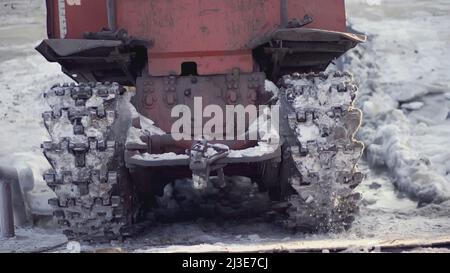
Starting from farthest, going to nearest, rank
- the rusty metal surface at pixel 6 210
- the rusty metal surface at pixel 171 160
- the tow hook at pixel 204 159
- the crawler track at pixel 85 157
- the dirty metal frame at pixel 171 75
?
the rusty metal surface at pixel 6 210, the dirty metal frame at pixel 171 75, the crawler track at pixel 85 157, the rusty metal surface at pixel 171 160, the tow hook at pixel 204 159

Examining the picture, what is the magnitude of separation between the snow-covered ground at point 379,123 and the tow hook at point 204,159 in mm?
451

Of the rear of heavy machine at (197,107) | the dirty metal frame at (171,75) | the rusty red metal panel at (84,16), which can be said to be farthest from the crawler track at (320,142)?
the rusty red metal panel at (84,16)

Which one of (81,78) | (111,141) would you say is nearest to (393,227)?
(111,141)

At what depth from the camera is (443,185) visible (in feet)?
23.3

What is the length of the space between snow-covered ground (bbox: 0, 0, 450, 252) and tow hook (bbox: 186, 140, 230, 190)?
45 cm

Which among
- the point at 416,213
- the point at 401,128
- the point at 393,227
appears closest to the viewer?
the point at 393,227

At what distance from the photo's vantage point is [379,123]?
9.88 meters

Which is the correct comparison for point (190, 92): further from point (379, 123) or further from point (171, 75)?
point (379, 123)

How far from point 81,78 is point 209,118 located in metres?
1.38

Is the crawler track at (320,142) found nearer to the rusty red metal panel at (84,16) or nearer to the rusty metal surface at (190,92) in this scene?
the rusty metal surface at (190,92)

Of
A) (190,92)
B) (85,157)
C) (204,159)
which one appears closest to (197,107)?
Answer: (190,92)

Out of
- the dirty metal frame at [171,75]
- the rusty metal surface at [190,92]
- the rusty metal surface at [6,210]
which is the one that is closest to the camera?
the dirty metal frame at [171,75]

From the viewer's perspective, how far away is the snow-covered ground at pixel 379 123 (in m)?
5.94

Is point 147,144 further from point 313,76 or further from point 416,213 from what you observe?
point 416,213
